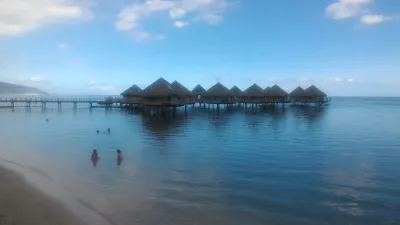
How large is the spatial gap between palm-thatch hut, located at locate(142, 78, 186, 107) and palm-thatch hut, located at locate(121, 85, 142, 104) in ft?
26.4

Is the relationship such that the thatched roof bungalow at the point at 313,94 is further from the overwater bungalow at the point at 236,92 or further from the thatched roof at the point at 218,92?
the thatched roof at the point at 218,92

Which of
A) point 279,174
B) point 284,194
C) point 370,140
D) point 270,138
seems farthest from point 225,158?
point 370,140

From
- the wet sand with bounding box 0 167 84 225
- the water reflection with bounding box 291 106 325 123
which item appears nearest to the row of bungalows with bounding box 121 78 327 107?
the water reflection with bounding box 291 106 325 123

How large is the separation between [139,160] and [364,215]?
37.1 feet

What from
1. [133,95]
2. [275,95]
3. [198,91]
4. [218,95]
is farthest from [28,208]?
[275,95]

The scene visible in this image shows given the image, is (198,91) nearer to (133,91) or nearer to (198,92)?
(198,92)

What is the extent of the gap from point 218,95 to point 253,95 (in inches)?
309

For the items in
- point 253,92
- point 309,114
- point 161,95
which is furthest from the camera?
point 253,92

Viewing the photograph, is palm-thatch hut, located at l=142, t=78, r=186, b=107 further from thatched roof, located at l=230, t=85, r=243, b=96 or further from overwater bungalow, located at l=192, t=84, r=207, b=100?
thatched roof, located at l=230, t=85, r=243, b=96

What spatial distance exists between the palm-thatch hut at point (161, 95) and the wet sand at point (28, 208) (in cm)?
4331

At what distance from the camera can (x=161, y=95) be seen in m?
55.9

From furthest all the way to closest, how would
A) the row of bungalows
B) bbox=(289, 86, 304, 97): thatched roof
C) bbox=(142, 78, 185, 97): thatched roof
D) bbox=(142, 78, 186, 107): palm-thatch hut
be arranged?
bbox=(289, 86, 304, 97): thatched roof → the row of bungalows → bbox=(142, 78, 186, 107): palm-thatch hut → bbox=(142, 78, 185, 97): thatched roof

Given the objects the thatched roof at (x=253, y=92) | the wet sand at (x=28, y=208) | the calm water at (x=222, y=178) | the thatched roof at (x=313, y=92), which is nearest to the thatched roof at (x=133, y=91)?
the thatched roof at (x=253, y=92)

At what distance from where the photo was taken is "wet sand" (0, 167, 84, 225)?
29.1 feet
